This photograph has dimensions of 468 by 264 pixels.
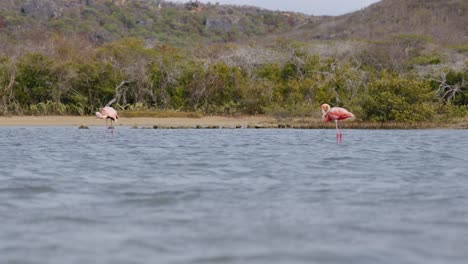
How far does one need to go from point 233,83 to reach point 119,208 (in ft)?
104

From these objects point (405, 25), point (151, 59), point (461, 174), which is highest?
point (405, 25)

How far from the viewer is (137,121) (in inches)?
1344

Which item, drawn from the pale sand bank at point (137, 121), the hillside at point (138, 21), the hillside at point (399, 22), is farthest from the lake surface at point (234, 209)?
the hillside at point (399, 22)

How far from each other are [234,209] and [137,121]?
26388 mm

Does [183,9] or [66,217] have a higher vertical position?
[183,9]

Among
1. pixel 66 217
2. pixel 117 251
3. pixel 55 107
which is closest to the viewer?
pixel 117 251

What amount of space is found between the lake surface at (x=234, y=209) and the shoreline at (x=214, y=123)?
15255mm

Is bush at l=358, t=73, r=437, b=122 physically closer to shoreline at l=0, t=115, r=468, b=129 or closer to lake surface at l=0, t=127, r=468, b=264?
shoreline at l=0, t=115, r=468, b=129

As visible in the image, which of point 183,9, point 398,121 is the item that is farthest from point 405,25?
point 398,121

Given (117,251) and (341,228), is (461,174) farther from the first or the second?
(117,251)

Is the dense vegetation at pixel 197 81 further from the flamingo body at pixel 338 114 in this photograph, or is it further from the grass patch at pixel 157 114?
the flamingo body at pixel 338 114

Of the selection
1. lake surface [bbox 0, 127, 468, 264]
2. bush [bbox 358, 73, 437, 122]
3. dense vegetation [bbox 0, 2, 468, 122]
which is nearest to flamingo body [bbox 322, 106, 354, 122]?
bush [bbox 358, 73, 437, 122]

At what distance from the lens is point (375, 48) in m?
50.7

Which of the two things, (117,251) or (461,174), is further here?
(461,174)
